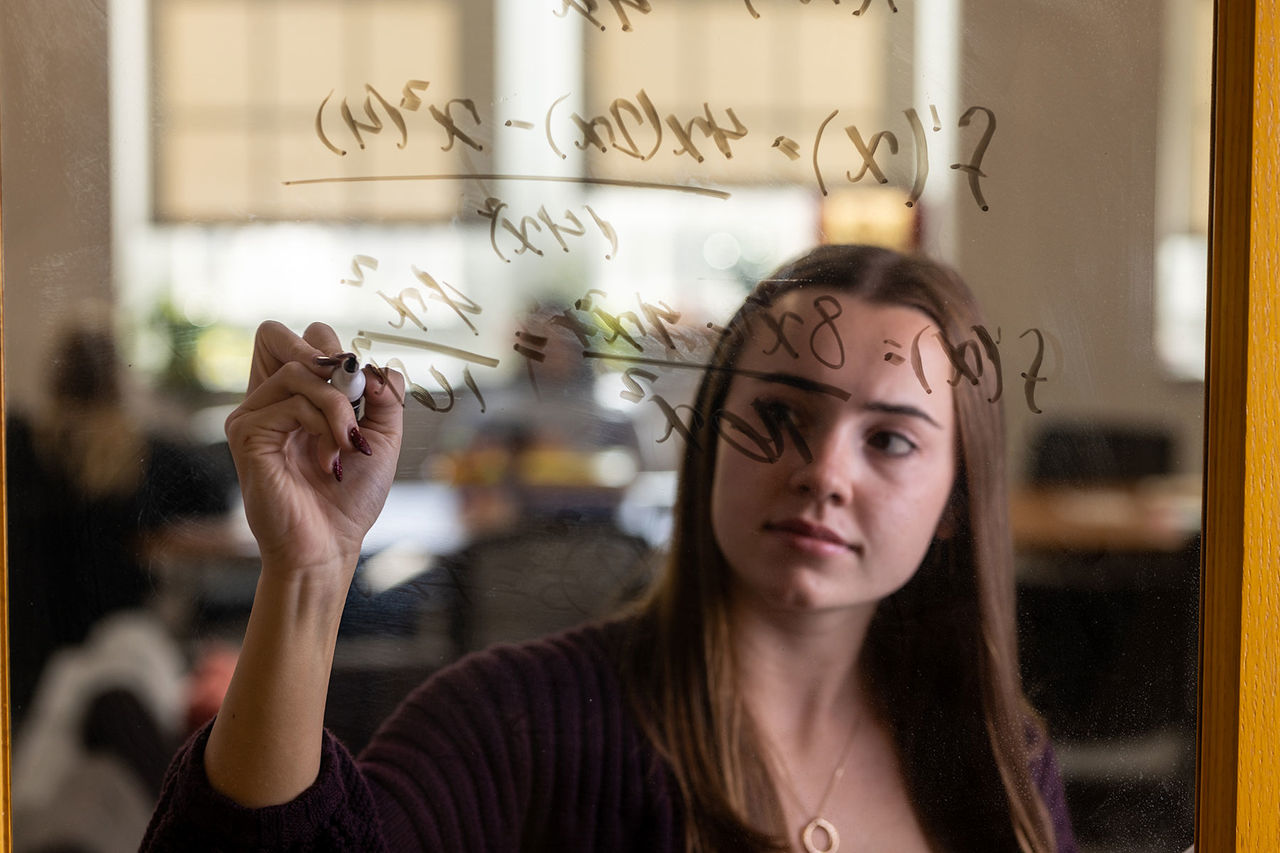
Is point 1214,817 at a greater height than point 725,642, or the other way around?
point 725,642

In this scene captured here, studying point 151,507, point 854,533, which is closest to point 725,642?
point 854,533

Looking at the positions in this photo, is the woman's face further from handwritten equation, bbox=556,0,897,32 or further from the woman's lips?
handwritten equation, bbox=556,0,897,32

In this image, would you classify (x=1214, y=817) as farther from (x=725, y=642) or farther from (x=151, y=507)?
(x=151, y=507)

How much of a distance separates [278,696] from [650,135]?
1.11 feet

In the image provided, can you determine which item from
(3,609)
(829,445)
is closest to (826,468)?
(829,445)

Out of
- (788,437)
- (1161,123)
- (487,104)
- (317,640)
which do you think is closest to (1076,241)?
(1161,123)

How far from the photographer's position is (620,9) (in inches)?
21.2

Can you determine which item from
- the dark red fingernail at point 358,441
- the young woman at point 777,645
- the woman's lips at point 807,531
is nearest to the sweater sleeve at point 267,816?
the young woman at point 777,645

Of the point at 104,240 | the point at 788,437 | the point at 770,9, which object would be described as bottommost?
the point at 788,437

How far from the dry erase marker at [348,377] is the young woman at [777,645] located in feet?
0.03

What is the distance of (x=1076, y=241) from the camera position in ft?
1.80

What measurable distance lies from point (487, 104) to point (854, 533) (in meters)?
0.29

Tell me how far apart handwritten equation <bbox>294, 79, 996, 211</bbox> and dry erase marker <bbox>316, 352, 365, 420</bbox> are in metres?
0.09

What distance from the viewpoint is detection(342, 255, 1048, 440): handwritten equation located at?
536mm
